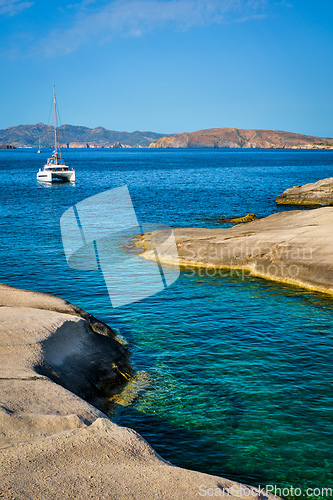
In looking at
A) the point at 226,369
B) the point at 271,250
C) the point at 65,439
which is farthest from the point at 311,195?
the point at 65,439

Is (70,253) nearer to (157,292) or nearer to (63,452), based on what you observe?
(157,292)

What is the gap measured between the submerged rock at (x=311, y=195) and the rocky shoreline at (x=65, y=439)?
40.2 m

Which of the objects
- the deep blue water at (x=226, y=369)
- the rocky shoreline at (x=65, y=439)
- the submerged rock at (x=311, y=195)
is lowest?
the deep blue water at (x=226, y=369)

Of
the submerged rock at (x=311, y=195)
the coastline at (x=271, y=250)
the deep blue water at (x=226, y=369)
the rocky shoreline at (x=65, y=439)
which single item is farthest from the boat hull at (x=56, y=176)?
the rocky shoreline at (x=65, y=439)

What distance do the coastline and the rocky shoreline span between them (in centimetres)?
1094

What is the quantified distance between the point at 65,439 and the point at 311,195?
44.9 m

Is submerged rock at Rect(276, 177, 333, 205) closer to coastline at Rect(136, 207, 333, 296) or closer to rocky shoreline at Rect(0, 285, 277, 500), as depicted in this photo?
coastline at Rect(136, 207, 333, 296)

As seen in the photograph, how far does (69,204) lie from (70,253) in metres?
26.6

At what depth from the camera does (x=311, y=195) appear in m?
48.0

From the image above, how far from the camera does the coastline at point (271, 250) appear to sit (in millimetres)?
19766

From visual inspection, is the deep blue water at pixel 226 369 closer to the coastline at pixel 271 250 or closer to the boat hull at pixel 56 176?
the coastline at pixel 271 250

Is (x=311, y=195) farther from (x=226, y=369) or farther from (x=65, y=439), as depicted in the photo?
(x=65, y=439)

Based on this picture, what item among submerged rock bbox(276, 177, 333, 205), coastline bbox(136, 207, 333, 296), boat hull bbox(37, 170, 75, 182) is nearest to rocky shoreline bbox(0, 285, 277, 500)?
coastline bbox(136, 207, 333, 296)

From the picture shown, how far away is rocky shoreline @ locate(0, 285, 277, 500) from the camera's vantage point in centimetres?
627
